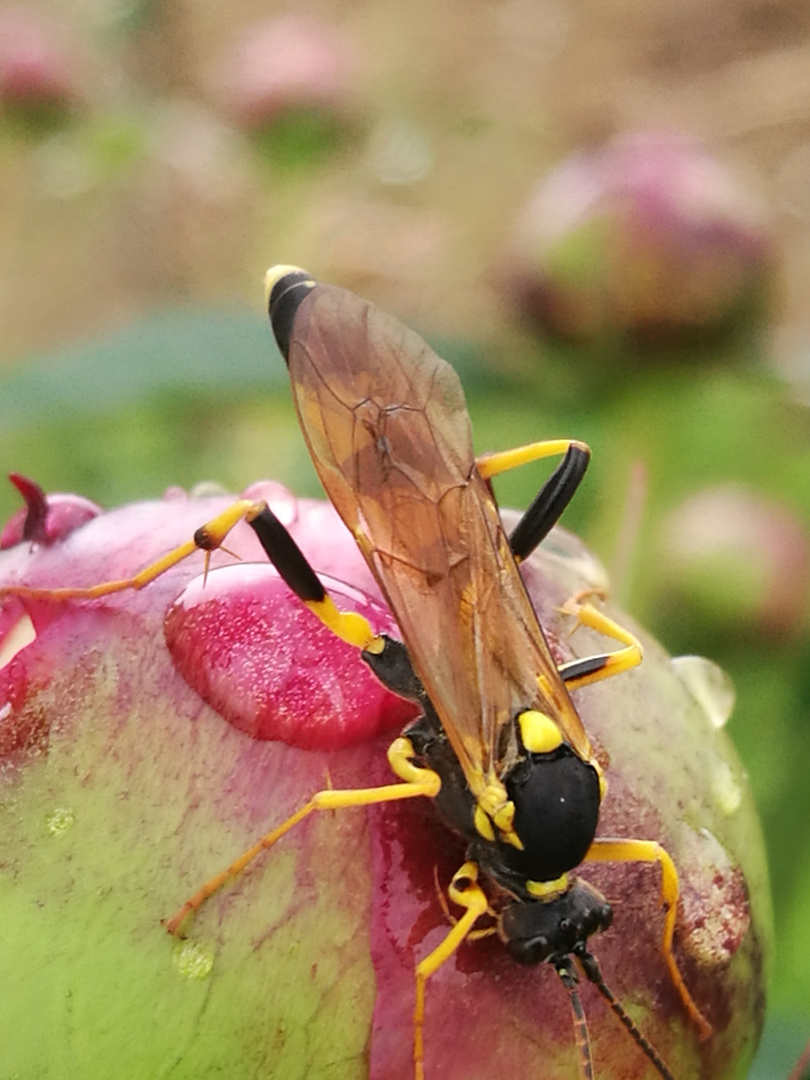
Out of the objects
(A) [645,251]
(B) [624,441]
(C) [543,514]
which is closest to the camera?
(C) [543,514]

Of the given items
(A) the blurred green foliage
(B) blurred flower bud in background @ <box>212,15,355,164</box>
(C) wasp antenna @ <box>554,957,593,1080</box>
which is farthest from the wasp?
(B) blurred flower bud in background @ <box>212,15,355,164</box>

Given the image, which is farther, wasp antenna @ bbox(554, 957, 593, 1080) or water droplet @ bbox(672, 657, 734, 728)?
water droplet @ bbox(672, 657, 734, 728)

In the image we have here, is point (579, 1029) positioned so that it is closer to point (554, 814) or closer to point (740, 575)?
point (554, 814)

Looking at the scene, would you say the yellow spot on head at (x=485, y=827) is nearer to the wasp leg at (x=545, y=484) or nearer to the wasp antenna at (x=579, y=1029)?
the wasp antenna at (x=579, y=1029)

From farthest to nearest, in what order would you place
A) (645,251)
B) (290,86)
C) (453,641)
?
(290,86) < (645,251) < (453,641)

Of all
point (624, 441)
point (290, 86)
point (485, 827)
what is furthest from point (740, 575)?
point (290, 86)

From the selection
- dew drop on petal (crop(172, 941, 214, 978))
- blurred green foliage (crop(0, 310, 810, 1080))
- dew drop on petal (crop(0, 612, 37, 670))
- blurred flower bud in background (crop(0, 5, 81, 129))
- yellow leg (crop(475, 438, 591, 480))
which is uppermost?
dew drop on petal (crop(0, 612, 37, 670))

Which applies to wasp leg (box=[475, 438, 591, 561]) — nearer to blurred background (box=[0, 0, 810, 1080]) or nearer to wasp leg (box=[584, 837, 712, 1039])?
wasp leg (box=[584, 837, 712, 1039])

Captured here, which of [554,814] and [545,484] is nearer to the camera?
[554,814]
